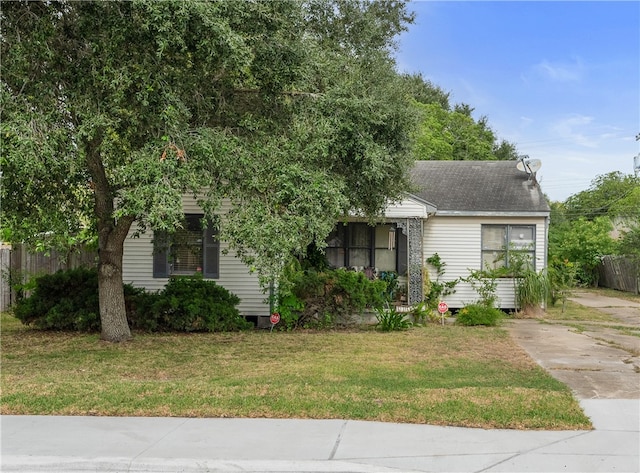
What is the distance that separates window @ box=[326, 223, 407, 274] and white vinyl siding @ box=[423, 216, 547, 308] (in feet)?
4.10

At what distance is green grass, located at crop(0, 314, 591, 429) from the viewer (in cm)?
655

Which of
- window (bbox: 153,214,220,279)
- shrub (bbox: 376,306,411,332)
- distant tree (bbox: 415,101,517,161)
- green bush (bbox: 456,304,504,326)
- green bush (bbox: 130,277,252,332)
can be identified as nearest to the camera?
green bush (bbox: 130,277,252,332)

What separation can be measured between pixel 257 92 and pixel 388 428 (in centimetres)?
615

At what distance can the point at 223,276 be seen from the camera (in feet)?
47.9

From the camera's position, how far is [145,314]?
12984 mm

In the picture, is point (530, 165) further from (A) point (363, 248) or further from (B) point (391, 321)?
(B) point (391, 321)

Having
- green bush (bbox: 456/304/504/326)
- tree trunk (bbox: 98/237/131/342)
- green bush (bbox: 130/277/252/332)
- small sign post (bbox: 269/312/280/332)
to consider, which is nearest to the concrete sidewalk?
tree trunk (bbox: 98/237/131/342)

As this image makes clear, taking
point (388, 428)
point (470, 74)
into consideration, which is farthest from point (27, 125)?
point (470, 74)

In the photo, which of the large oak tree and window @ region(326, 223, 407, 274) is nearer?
the large oak tree

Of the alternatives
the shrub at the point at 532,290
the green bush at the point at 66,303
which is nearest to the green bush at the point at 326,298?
the green bush at the point at 66,303

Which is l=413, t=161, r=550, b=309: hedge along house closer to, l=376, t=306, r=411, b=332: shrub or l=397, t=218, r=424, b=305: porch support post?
l=397, t=218, r=424, b=305: porch support post

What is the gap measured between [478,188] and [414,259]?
12.9 ft

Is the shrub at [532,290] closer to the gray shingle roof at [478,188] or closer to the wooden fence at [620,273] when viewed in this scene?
the gray shingle roof at [478,188]

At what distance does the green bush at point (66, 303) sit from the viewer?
1274 cm
